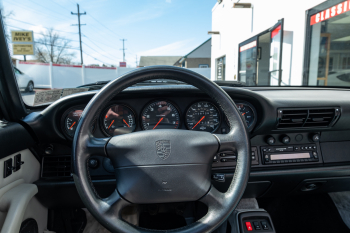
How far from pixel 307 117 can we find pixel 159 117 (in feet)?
3.45

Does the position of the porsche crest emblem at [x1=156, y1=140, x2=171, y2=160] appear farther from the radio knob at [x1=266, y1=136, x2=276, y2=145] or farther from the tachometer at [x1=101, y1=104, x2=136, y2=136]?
the radio knob at [x1=266, y1=136, x2=276, y2=145]

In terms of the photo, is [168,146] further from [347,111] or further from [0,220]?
[347,111]

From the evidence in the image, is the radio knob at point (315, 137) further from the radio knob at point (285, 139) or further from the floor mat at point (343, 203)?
the floor mat at point (343, 203)

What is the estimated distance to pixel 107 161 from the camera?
5.55 feet

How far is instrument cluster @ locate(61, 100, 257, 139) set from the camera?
1762mm

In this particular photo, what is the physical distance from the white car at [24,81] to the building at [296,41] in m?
1.91

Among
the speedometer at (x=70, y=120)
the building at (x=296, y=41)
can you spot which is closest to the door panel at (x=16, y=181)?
the speedometer at (x=70, y=120)

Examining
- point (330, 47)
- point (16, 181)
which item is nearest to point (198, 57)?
point (330, 47)

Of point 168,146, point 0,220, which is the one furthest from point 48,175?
point 168,146

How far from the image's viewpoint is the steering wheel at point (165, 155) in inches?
41.5

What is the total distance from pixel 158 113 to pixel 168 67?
75 centimetres

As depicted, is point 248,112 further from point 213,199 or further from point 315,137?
point 213,199

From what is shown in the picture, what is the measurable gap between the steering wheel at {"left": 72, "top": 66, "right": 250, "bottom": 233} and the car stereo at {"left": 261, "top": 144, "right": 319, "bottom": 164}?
0.89 metres

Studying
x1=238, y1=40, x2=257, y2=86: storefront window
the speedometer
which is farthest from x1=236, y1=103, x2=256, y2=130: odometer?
x1=238, y1=40, x2=257, y2=86: storefront window
